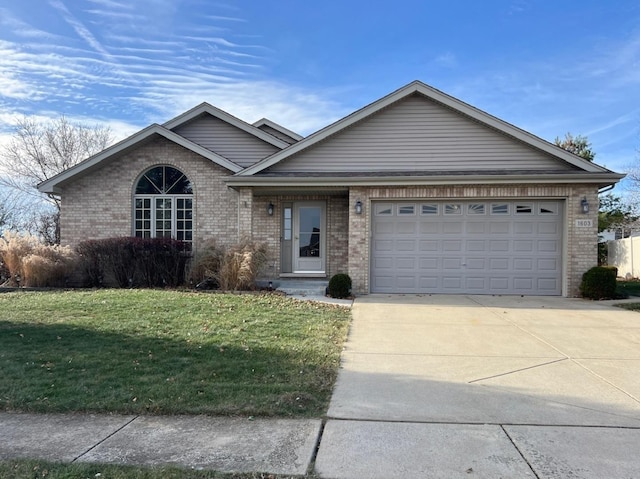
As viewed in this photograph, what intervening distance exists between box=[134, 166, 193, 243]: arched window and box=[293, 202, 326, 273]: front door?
11.4ft

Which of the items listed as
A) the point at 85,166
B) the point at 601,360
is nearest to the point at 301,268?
the point at 85,166

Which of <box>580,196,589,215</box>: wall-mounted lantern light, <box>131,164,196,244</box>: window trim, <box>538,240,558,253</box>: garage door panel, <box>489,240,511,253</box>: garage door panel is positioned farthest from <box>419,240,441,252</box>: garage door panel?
<box>131,164,196,244</box>: window trim

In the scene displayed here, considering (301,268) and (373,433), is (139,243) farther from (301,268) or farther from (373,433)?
(373,433)

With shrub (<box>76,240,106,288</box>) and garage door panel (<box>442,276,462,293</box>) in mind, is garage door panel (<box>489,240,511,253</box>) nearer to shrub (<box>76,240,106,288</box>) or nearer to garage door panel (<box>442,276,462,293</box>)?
garage door panel (<box>442,276,462,293</box>)

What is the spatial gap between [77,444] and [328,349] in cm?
347

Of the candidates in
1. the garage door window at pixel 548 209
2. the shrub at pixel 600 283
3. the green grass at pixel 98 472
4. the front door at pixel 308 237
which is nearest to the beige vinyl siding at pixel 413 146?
the garage door window at pixel 548 209

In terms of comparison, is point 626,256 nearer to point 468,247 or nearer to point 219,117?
point 468,247

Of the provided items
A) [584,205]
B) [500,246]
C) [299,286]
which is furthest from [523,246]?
[299,286]

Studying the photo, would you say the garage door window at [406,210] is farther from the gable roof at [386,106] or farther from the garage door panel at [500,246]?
the gable roof at [386,106]

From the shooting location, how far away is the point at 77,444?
351cm

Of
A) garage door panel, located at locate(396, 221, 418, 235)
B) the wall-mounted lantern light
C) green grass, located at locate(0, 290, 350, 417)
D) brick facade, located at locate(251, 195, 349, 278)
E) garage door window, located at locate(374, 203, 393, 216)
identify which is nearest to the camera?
green grass, located at locate(0, 290, 350, 417)

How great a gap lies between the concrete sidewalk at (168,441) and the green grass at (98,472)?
0.08 meters

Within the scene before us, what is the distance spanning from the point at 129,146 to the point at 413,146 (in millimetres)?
8832

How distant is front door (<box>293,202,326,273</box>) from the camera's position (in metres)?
14.4
